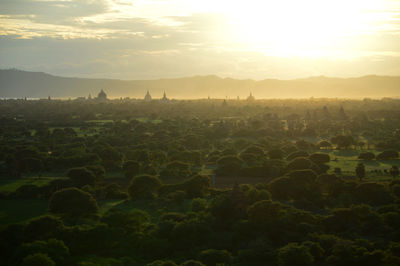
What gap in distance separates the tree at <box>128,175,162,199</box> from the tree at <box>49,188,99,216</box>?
4769 mm

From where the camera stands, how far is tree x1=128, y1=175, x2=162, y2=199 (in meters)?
36.2

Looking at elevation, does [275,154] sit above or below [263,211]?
above

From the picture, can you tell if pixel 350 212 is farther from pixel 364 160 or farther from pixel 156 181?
pixel 364 160

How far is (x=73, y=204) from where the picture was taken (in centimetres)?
3161

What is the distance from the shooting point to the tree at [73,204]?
103ft

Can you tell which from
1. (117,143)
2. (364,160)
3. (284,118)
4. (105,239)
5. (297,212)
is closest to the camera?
(105,239)

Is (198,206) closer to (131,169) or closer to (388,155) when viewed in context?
(131,169)

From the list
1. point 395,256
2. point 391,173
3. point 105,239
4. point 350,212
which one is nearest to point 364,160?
point 391,173

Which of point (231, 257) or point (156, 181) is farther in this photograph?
point (156, 181)

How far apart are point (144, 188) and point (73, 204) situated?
21.5 ft

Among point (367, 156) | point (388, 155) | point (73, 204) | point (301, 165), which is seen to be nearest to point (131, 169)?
point (73, 204)

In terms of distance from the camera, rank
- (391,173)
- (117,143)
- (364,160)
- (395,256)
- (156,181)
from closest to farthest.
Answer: (395,256) < (156,181) < (391,173) < (364,160) < (117,143)

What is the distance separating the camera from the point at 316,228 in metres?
26.5

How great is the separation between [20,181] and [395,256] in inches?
1307
